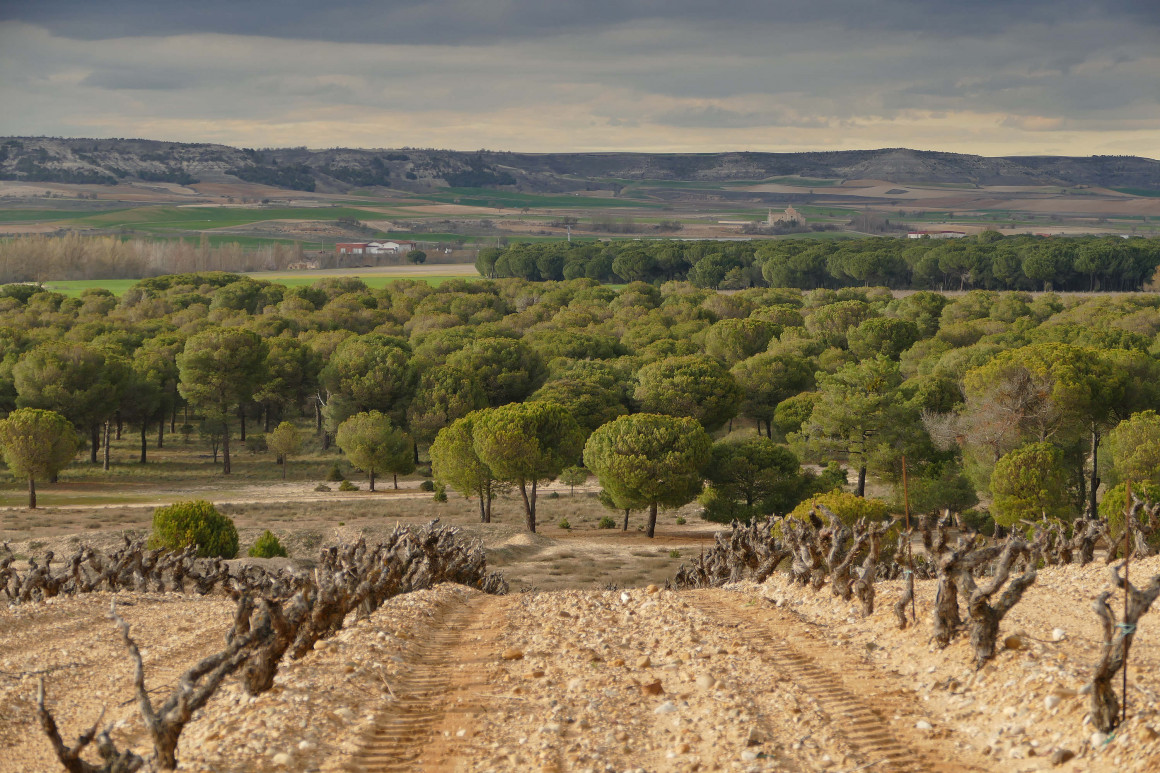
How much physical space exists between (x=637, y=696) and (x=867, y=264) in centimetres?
15681

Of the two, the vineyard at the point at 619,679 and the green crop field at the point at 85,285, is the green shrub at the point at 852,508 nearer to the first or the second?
the vineyard at the point at 619,679

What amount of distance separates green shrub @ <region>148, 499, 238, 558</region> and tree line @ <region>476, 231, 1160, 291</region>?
133916 millimetres

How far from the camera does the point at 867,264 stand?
161750 millimetres

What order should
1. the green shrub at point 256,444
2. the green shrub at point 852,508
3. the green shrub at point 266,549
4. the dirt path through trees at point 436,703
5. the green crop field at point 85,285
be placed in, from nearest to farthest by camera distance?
the dirt path through trees at point 436,703
the green shrub at point 266,549
the green shrub at point 852,508
the green shrub at point 256,444
the green crop field at point 85,285

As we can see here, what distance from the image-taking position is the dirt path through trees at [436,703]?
34.2ft

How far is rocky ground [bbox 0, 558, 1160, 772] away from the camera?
10219mm

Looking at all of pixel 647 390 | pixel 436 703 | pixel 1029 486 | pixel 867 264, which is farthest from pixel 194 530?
pixel 867 264

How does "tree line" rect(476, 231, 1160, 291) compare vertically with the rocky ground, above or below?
above

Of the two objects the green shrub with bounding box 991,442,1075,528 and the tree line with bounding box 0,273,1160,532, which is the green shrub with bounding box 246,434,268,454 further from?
the green shrub with bounding box 991,442,1075,528

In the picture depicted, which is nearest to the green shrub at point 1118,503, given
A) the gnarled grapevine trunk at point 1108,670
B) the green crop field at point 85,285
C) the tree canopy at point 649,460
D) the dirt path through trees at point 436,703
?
the tree canopy at point 649,460

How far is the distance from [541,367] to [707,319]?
34.0 meters

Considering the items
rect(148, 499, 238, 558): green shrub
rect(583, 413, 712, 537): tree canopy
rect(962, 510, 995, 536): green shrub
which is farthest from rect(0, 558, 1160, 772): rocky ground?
rect(583, 413, 712, 537): tree canopy

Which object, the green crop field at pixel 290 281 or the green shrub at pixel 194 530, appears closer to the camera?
the green shrub at pixel 194 530

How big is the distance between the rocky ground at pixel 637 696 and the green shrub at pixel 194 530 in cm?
2118
